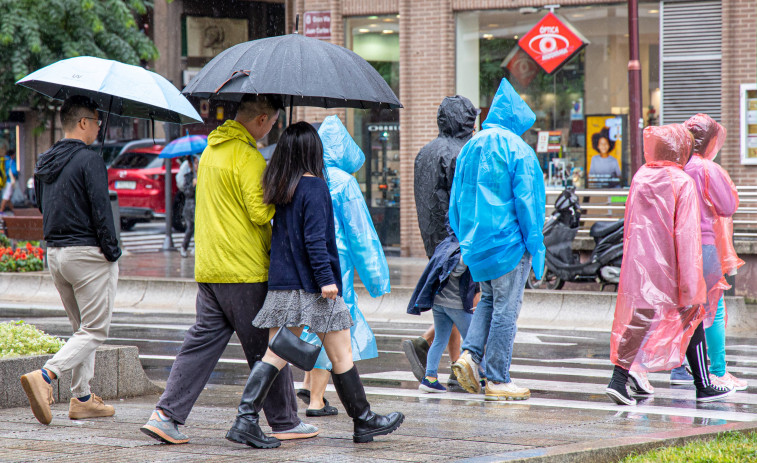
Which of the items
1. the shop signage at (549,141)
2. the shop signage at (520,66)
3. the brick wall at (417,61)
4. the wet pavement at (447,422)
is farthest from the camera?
the brick wall at (417,61)

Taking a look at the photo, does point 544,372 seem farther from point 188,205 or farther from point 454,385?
point 188,205

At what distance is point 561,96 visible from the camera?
19.4 meters

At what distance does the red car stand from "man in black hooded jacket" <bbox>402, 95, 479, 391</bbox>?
18.2m

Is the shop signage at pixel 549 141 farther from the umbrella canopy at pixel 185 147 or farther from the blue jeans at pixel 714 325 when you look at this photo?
the blue jeans at pixel 714 325

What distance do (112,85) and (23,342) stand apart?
186 cm

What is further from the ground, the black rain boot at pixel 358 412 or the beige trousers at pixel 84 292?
the beige trousers at pixel 84 292

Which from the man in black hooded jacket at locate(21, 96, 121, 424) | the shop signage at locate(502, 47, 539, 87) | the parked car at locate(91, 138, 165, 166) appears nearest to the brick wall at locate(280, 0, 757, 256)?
the shop signage at locate(502, 47, 539, 87)

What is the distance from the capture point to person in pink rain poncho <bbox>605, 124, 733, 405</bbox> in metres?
7.11

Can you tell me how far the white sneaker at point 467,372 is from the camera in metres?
7.34

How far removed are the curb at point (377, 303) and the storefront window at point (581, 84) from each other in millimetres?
6185

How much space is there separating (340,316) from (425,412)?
4.49ft

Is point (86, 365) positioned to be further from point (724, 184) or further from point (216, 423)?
point (724, 184)

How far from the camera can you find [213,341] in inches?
224

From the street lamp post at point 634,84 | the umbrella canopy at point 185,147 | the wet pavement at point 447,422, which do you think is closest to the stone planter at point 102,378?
the wet pavement at point 447,422
